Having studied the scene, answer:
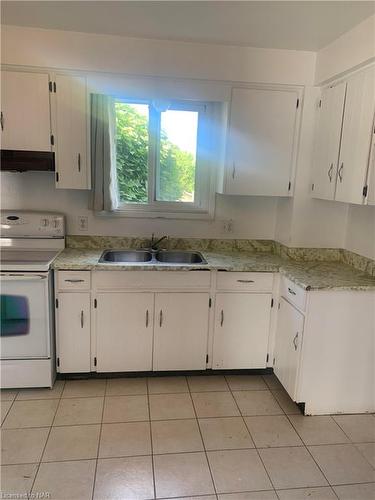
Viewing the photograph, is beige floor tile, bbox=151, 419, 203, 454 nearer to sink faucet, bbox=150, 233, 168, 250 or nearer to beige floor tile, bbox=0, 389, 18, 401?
beige floor tile, bbox=0, 389, 18, 401

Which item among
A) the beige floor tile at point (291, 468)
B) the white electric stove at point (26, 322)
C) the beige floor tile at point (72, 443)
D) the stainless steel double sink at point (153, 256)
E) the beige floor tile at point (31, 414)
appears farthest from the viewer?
the stainless steel double sink at point (153, 256)

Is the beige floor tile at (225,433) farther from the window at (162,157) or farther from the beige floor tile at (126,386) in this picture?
the window at (162,157)

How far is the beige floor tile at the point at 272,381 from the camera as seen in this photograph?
281 cm

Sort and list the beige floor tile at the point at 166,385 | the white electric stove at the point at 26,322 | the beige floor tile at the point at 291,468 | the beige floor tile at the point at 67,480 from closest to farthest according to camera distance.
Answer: the beige floor tile at the point at 67,480, the beige floor tile at the point at 291,468, the white electric stove at the point at 26,322, the beige floor tile at the point at 166,385

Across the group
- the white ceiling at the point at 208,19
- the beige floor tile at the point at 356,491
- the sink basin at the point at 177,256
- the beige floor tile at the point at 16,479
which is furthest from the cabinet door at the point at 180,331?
the white ceiling at the point at 208,19

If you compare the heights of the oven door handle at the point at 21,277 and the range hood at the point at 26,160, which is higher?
the range hood at the point at 26,160

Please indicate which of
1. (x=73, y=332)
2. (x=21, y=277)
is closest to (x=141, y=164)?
(x=21, y=277)

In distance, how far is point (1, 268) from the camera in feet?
8.03

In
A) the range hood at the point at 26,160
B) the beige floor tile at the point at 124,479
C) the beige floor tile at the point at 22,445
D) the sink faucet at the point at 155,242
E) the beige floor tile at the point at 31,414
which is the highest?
the range hood at the point at 26,160

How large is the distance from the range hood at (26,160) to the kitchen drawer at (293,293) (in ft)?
6.13

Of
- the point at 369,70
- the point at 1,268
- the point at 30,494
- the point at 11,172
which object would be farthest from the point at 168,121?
the point at 30,494

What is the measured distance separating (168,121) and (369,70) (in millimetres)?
1514

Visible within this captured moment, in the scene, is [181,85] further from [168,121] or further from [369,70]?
[369,70]

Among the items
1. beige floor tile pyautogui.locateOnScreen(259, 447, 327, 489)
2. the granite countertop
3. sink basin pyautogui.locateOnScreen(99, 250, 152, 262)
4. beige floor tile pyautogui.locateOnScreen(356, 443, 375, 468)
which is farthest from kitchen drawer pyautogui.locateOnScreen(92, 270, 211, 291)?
beige floor tile pyautogui.locateOnScreen(356, 443, 375, 468)
